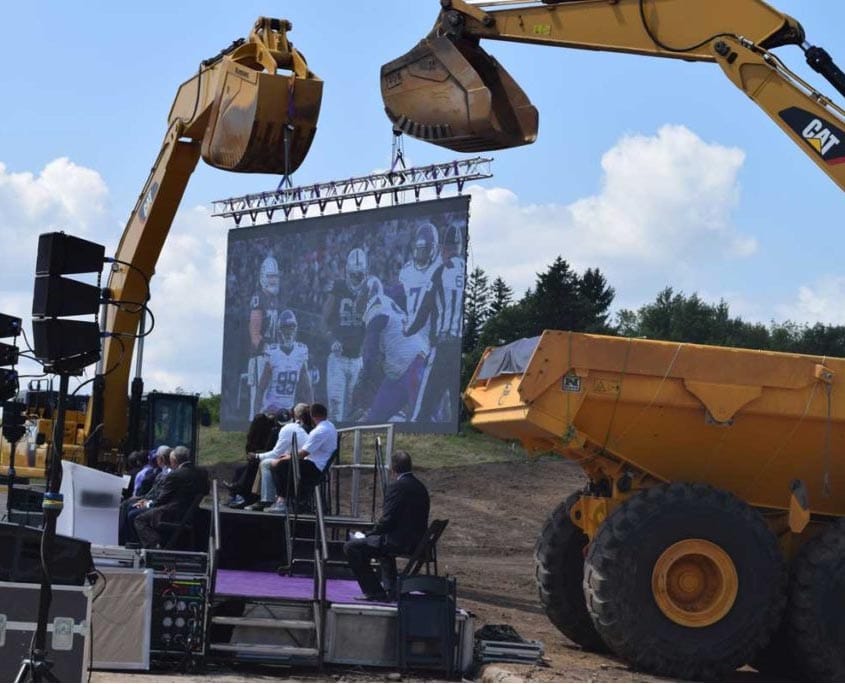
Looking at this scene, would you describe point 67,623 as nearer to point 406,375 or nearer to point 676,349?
point 676,349

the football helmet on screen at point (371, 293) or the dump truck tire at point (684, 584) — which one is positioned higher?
the football helmet on screen at point (371, 293)

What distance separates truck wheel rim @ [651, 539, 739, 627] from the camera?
41.4ft

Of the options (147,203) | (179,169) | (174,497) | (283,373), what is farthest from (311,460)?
(283,373)

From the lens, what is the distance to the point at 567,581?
1445 cm

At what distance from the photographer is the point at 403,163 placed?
35344 millimetres

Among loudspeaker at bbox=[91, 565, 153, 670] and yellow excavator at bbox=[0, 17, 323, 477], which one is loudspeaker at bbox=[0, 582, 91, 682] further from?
yellow excavator at bbox=[0, 17, 323, 477]

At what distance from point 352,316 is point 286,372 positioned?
304cm

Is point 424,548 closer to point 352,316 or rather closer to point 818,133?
point 818,133

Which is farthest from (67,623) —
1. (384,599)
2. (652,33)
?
(652,33)

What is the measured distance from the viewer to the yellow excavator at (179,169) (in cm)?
1747

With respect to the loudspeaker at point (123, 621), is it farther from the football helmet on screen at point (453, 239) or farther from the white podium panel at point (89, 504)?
the football helmet on screen at point (453, 239)

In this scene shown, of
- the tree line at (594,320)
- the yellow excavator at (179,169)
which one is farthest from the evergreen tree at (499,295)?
the yellow excavator at (179,169)

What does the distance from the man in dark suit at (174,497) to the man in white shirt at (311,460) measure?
2.64 ft

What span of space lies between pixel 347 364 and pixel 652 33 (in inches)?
838
